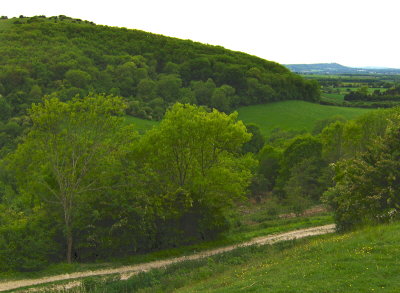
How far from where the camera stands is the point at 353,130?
45.6 meters

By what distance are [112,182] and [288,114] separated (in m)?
82.1

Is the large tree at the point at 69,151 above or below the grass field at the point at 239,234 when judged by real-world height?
above

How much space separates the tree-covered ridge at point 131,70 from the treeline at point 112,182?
2276 inches

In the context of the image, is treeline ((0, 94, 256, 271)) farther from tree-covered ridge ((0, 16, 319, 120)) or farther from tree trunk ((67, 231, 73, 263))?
tree-covered ridge ((0, 16, 319, 120))

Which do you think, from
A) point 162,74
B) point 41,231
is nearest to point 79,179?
point 41,231

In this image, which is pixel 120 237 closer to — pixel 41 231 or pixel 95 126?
pixel 41 231

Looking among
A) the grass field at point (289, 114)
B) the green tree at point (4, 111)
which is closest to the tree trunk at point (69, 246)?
the green tree at point (4, 111)

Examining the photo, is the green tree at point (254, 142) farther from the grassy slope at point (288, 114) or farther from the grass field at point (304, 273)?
the grass field at point (304, 273)

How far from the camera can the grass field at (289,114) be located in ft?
320

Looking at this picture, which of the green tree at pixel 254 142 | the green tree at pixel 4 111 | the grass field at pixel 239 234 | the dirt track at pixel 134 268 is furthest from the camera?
the green tree at pixel 4 111

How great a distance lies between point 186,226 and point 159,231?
2300 mm

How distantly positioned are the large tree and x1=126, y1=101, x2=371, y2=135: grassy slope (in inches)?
2376

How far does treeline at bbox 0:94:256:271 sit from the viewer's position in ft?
90.7

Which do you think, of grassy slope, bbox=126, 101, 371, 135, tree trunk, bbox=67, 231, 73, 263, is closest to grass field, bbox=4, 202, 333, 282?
tree trunk, bbox=67, 231, 73, 263
